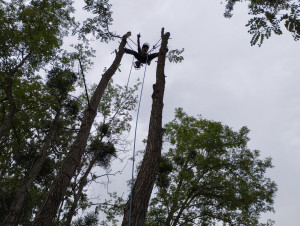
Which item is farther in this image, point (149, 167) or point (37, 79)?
point (37, 79)

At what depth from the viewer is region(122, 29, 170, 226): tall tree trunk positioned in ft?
11.9

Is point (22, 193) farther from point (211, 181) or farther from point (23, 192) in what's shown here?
point (211, 181)

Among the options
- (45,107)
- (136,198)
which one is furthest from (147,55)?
(45,107)

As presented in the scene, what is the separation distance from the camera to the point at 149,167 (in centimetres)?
420

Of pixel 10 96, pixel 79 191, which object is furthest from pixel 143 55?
pixel 79 191

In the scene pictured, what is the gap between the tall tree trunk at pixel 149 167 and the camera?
3618 millimetres

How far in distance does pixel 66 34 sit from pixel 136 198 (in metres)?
12.1

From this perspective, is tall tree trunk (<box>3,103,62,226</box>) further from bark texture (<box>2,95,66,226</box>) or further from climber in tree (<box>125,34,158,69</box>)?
climber in tree (<box>125,34,158,69</box>)

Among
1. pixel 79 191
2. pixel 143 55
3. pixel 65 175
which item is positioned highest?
pixel 143 55

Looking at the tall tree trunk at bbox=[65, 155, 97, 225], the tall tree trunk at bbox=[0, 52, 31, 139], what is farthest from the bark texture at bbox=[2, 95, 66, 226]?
the tall tree trunk at bbox=[65, 155, 97, 225]

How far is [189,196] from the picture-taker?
1223 centimetres

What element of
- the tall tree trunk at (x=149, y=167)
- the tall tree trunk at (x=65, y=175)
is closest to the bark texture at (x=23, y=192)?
the tall tree trunk at (x=65, y=175)

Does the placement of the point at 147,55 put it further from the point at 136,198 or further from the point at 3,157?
the point at 3,157

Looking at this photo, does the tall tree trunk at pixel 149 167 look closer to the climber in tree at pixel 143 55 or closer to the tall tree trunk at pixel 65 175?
the tall tree trunk at pixel 65 175
